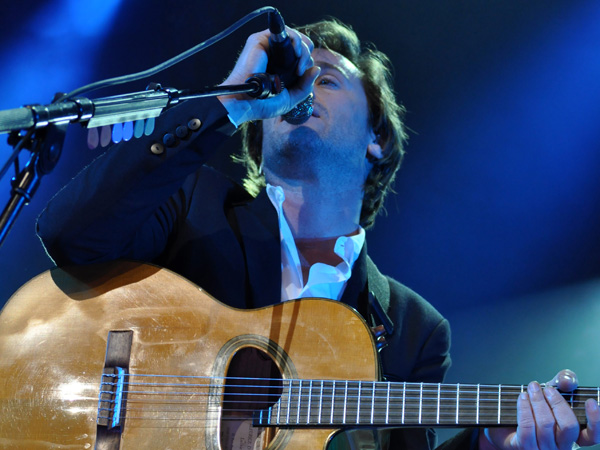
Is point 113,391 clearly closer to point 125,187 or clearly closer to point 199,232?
point 125,187

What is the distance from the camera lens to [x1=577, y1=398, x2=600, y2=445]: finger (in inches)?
69.6

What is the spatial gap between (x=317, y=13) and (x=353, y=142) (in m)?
1.00

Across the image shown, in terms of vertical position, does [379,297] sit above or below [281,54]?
below

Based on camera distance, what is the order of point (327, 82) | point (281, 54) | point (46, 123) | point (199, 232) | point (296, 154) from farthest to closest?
point (327, 82) < point (296, 154) < point (199, 232) < point (281, 54) < point (46, 123)

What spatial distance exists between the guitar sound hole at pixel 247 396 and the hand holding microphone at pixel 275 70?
732 mm

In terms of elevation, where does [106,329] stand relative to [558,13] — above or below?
below

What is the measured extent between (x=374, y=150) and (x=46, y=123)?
2196 millimetres

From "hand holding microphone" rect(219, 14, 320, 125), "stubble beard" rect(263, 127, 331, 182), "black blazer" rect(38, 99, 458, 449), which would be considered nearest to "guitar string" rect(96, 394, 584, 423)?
"black blazer" rect(38, 99, 458, 449)

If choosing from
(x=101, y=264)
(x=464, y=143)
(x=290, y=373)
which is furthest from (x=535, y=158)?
(x=101, y=264)

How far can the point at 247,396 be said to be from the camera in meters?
1.86

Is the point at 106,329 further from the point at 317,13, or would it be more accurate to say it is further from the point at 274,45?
the point at 317,13

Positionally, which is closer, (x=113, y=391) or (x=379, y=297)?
(x=113, y=391)

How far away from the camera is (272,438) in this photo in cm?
183

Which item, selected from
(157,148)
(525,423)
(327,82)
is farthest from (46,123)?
(327,82)
